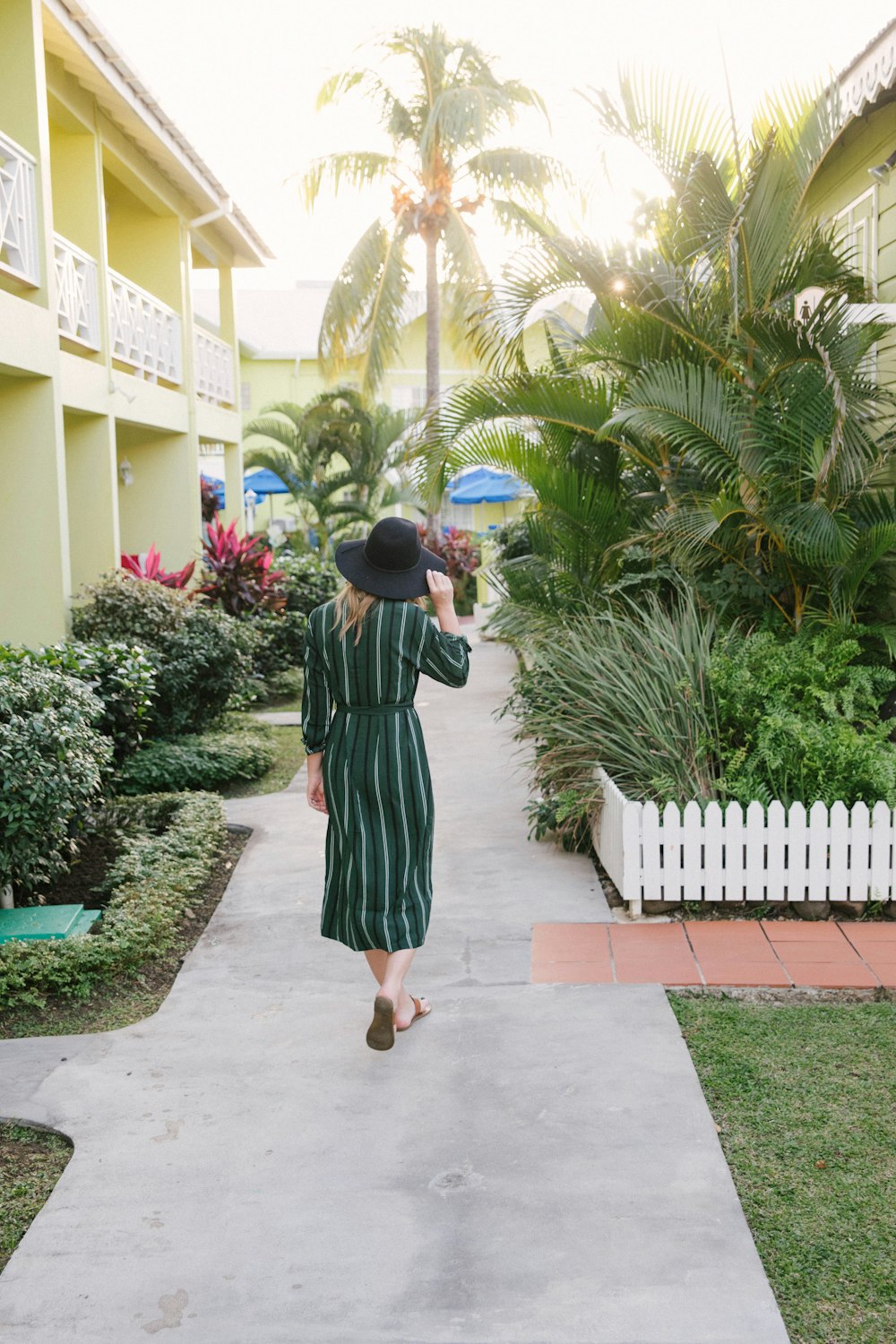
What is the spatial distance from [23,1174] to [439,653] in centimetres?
204

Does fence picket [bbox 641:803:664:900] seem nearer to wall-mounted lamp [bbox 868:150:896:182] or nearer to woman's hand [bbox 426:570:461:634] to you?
woman's hand [bbox 426:570:461:634]

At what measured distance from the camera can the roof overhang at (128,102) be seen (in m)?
9.02

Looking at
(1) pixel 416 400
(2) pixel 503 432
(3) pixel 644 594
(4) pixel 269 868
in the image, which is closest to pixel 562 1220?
(4) pixel 269 868

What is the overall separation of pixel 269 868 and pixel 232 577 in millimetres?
6430

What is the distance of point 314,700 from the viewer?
4.28 m

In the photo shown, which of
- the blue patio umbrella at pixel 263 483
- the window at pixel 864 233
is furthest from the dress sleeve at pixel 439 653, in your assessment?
the blue patio umbrella at pixel 263 483

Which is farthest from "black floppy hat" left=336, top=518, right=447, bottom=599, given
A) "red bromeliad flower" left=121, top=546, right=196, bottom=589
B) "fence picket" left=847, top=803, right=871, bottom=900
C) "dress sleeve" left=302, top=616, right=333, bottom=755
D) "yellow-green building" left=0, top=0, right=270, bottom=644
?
"red bromeliad flower" left=121, top=546, right=196, bottom=589

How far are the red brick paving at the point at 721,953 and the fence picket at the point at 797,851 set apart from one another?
157 mm

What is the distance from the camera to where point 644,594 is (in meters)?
7.85

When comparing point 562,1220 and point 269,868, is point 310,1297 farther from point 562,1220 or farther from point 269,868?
point 269,868

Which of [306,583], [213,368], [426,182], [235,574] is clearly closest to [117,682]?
[235,574]

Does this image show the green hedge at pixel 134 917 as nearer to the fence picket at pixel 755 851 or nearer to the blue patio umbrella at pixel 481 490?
the fence picket at pixel 755 851

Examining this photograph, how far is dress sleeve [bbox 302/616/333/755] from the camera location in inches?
166

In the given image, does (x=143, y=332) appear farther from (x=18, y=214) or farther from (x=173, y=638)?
(x=173, y=638)
